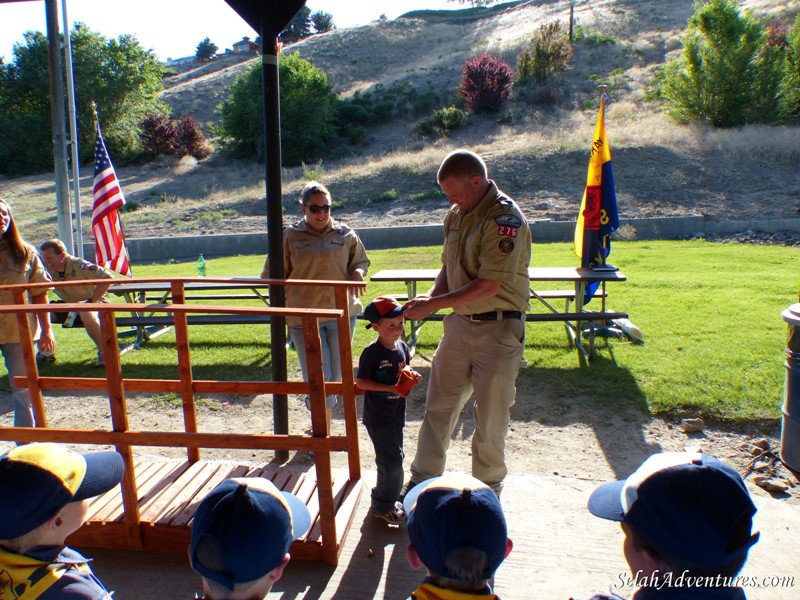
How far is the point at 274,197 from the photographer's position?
4.12 m

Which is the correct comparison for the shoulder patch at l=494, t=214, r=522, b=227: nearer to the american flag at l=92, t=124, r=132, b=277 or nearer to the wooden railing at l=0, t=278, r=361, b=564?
the wooden railing at l=0, t=278, r=361, b=564

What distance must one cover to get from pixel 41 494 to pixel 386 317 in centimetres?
189

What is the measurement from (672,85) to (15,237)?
33.3 metres

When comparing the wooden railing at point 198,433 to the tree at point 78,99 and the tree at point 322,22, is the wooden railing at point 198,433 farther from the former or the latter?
the tree at point 322,22

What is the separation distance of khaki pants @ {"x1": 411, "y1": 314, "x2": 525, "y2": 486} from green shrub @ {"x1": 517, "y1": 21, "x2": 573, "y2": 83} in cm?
4088

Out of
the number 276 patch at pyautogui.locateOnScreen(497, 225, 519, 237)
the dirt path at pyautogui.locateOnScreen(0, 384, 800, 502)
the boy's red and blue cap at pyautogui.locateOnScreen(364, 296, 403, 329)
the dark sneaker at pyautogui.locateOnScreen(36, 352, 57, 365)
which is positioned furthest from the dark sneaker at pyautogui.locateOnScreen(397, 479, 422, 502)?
the dark sneaker at pyautogui.locateOnScreen(36, 352, 57, 365)

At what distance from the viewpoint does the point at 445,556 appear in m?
1.60

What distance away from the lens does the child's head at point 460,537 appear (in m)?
1.61

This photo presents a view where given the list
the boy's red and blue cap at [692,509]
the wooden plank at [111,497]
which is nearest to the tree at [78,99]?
the wooden plank at [111,497]

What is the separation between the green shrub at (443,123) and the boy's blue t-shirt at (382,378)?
111 ft

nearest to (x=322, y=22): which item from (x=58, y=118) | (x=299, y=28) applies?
(x=299, y=28)

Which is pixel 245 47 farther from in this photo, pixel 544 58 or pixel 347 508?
pixel 347 508

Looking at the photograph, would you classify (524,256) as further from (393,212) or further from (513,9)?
(513,9)

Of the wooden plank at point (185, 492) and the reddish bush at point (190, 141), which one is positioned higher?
the reddish bush at point (190, 141)
